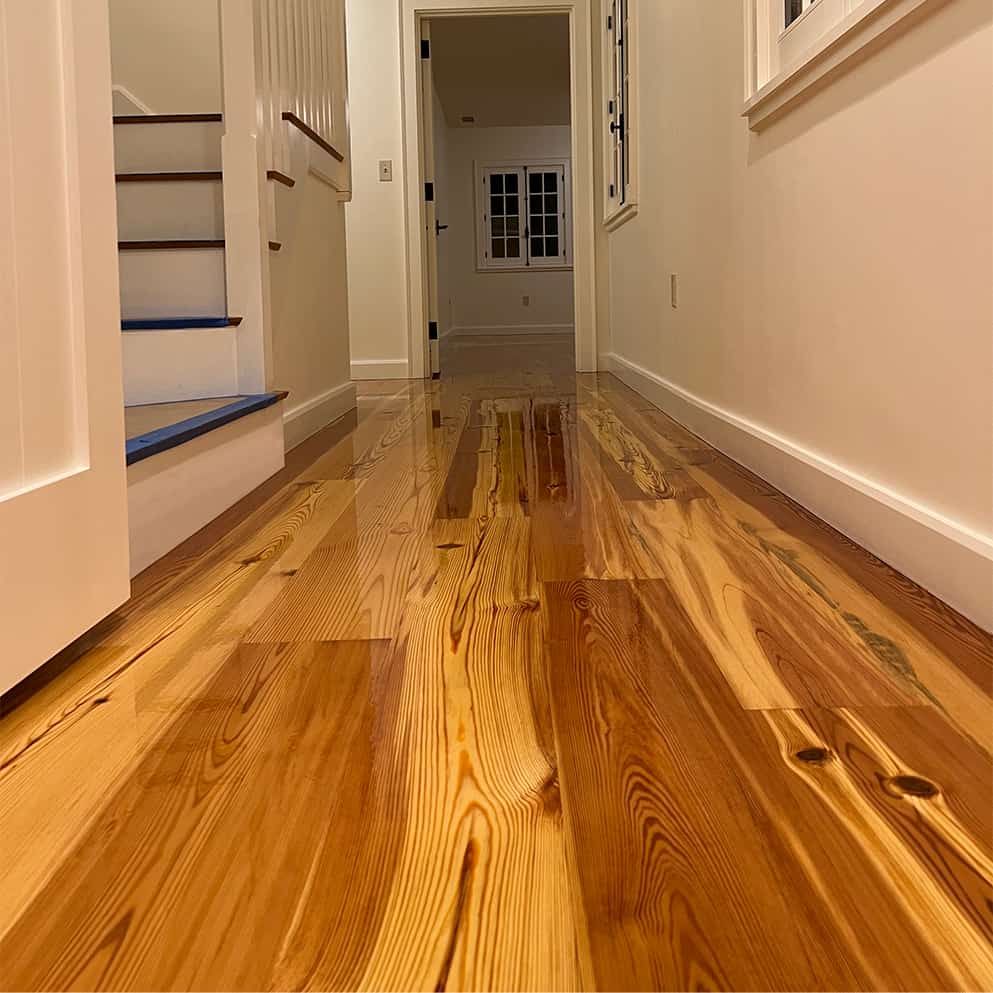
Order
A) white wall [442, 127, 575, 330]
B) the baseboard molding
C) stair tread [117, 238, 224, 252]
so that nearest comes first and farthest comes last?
the baseboard molding
stair tread [117, 238, 224, 252]
white wall [442, 127, 575, 330]

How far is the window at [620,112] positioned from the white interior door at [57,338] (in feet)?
12.0

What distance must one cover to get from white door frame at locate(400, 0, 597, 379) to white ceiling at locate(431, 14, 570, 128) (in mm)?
949

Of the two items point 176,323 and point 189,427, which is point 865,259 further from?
point 176,323

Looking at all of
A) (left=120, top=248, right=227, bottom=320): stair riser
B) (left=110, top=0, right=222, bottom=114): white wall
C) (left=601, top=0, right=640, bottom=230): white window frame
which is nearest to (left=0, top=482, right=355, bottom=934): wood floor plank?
(left=120, top=248, right=227, bottom=320): stair riser

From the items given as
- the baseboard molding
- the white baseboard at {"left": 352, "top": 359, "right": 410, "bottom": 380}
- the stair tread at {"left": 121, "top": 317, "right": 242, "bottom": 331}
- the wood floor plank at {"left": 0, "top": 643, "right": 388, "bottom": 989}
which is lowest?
the wood floor plank at {"left": 0, "top": 643, "right": 388, "bottom": 989}

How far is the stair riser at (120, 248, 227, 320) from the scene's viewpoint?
284cm

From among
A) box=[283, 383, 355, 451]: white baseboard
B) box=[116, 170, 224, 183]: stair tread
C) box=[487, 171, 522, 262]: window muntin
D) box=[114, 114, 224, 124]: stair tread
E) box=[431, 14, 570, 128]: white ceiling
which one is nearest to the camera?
box=[116, 170, 224, 183]: stair tread

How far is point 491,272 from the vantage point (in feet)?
43.2

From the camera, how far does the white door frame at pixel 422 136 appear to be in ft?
20.1

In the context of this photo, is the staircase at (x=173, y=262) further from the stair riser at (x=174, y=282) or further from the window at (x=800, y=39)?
the window at (x=800, y=39)

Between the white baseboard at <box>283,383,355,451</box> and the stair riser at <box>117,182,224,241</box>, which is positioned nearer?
the stair riser at <box>117,182,224,241</box>

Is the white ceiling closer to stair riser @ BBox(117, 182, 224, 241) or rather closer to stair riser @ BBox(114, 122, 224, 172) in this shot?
stair riser @ BBox(114, 122, 224, 172)

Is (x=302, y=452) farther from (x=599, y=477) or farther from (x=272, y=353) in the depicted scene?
(x=599, y=477)

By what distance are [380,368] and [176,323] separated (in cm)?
374
